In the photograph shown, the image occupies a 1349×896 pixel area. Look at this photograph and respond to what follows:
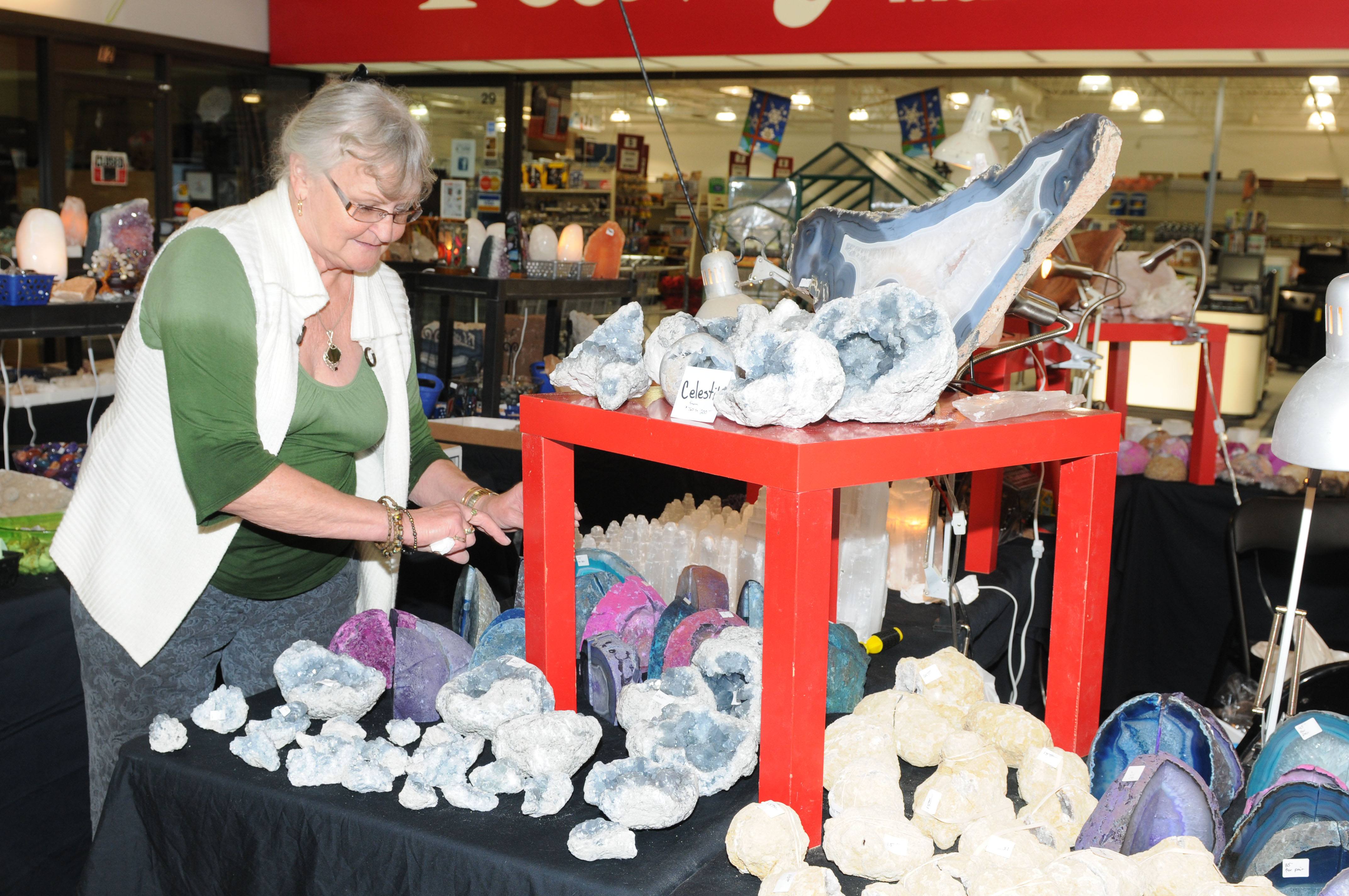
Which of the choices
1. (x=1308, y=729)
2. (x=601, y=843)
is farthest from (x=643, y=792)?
(x=1308, y=729)

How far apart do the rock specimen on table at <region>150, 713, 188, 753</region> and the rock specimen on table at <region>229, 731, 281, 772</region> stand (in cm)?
7

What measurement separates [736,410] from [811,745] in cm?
31

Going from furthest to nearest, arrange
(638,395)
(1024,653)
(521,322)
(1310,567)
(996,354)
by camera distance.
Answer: (521,322) < (1310,567) < (1024,653) < (996,354) < (638,395)

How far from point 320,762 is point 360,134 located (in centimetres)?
76

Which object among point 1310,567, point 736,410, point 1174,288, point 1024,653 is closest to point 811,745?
point 736,410

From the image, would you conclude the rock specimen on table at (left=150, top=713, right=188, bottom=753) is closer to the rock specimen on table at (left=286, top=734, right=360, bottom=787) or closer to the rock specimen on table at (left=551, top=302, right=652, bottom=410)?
the rock specimen on table at (left=286, top=734, right=360, bottom=787)

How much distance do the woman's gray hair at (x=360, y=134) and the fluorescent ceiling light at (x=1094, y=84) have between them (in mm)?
4479

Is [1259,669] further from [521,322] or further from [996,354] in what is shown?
[521,322]

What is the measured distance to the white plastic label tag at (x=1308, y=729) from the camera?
1048mm

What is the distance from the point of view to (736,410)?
3.07 ft

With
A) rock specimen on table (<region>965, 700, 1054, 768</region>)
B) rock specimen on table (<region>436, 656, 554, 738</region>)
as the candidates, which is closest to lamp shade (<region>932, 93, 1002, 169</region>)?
rock specimen on table (<region>965, 700, 1054, 768</region>)

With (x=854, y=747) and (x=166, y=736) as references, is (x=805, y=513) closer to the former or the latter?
(x=854, y=747)

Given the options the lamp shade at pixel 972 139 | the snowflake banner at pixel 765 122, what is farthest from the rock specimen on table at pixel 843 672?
the snowflake banner at pixel 765 122

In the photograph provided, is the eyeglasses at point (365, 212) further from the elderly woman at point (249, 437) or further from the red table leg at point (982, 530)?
the red table leg at point (982, 530)
